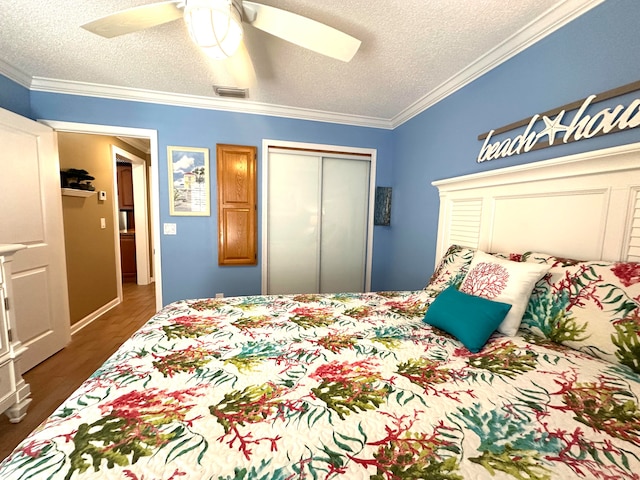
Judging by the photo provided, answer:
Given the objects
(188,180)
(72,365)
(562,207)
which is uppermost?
(188,180)

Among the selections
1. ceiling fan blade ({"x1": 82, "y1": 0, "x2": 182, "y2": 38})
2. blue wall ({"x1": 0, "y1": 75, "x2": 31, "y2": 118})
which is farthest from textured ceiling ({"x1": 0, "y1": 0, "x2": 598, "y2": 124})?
ceiling fan blade ({"x1": 82, "y1": 0, "x2": 182, "y2": 38})

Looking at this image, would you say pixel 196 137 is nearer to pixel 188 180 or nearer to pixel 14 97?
pixel 188 180

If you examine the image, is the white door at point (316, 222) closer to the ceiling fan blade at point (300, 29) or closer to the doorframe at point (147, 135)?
the doorframe at point (147, 135)

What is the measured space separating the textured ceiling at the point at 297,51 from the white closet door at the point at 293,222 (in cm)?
71

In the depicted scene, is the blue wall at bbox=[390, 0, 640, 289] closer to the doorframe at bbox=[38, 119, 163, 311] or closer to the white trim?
the doorframe at bbox=[38, 119, 163, 311]

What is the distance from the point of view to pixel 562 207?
137cm

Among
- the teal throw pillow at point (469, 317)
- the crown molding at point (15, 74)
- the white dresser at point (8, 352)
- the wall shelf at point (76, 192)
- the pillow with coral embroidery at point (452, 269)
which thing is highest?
the crown molding at point (15, 74)

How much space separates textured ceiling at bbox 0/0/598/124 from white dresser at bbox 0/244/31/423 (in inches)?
56.0

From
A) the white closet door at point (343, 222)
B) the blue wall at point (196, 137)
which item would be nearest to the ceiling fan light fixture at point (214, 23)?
the blue wall at point (196, 137)

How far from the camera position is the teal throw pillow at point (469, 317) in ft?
3.66

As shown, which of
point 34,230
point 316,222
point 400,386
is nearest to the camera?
point 400,386

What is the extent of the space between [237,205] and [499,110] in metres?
2.44

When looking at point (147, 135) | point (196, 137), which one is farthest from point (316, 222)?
point (147, 135)

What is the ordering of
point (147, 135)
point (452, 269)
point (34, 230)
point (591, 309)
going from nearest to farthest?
1. point (591, 309)
2. point (452, 269)
3. point (34, 230)
4. point (147, 135)
